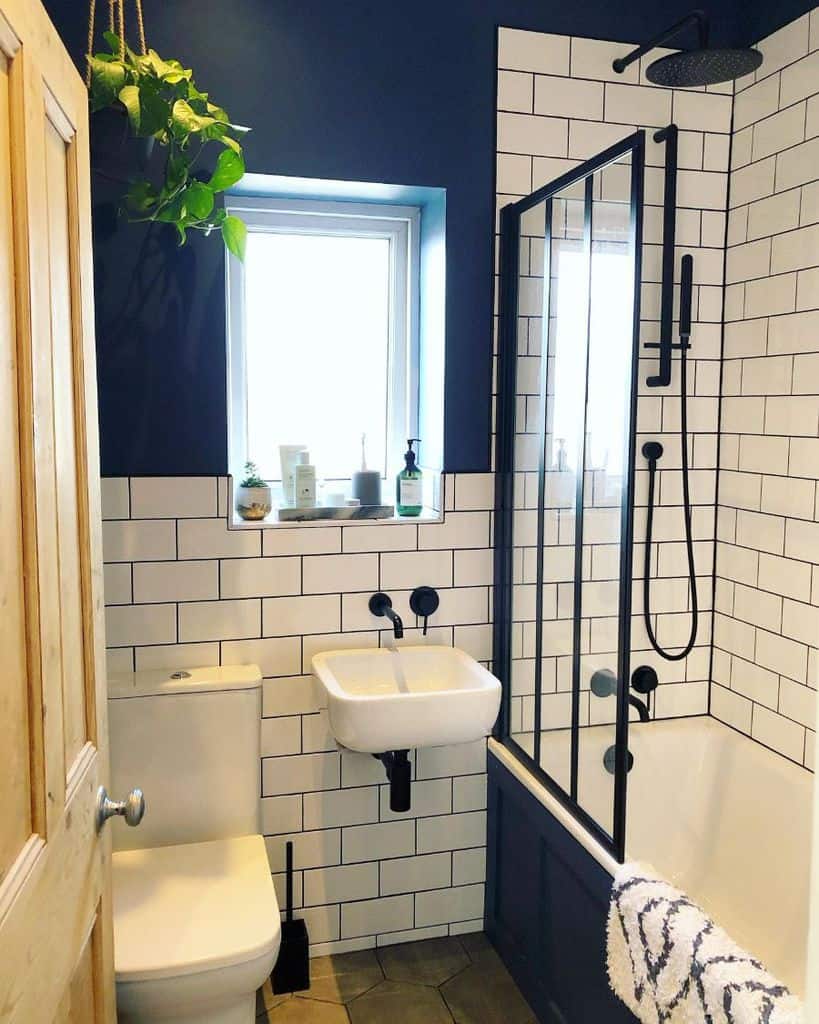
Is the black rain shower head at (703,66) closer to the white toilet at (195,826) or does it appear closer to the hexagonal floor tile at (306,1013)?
the white toilet at (195,826)

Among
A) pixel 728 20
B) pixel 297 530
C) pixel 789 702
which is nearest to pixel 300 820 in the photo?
pixel 297 530

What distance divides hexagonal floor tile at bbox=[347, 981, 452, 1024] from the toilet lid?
1.82 feet

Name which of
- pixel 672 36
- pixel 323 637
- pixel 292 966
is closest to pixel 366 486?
pixel 323 637

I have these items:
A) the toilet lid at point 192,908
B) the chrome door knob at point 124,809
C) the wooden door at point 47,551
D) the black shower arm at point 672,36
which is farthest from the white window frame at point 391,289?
the chrome door knob at point 124,809

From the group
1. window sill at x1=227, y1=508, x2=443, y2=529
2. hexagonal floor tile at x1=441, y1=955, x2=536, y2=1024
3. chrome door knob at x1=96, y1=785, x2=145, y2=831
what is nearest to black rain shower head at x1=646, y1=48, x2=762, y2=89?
window sill at x1=227, y1=508, x2=443, y2=529

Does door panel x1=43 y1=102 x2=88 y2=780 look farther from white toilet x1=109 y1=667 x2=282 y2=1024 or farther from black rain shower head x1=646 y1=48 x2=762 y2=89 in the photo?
black rain shower head x1=646 y1=48 x2=762 y2=89

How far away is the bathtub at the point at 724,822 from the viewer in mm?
2459

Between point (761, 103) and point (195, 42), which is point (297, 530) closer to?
point (195, 42)

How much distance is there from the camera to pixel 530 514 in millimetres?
2582

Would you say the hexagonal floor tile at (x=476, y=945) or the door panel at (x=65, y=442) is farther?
the hexagonal floor tile at (x=476, y=945)

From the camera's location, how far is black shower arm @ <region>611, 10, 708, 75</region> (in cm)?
230

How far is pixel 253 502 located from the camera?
2.67m

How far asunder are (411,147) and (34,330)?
5.78 ft

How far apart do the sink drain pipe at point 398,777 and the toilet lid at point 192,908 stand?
39 cm
